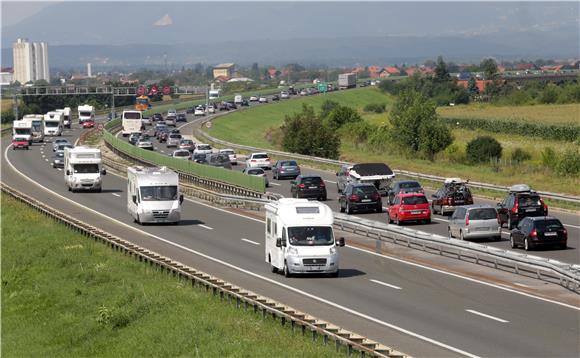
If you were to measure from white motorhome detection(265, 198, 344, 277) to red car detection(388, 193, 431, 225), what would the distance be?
46.5 feet

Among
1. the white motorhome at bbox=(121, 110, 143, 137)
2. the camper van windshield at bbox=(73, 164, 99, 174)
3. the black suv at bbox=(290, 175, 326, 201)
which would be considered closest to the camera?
the black suv at bbox=(290, 175, 326, 201)

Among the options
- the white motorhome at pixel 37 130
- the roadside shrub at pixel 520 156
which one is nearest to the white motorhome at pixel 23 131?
the white motorhome at pixel 37 130

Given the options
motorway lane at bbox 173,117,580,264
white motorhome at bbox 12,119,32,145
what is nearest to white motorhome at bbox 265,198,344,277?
motorway lane at bbox 173,117,580,264

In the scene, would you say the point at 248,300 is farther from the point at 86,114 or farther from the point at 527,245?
the point at 86,114

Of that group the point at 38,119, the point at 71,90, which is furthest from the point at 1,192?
the point at 71,90

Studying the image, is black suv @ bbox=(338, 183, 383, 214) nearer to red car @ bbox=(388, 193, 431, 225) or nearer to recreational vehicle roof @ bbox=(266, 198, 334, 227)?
red car @ bbox=(388, 193, 431, 225)

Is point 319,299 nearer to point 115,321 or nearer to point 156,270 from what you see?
point 115,321

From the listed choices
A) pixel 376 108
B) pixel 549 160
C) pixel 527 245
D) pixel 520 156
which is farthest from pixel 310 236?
pixel 376 108

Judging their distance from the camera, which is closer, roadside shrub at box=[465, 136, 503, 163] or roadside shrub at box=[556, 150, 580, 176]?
roadside shrub at box=[556, 150, 580, 176]

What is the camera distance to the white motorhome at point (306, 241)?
1391 inches

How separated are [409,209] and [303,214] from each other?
1487 cm

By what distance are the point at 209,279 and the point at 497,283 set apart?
8210mm

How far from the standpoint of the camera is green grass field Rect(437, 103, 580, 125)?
134 m

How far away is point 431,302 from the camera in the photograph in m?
30.9
